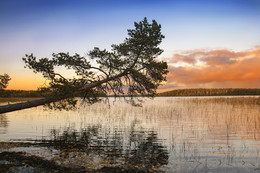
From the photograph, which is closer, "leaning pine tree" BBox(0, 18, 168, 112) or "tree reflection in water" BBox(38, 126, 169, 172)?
"tree reflection in water" BBox(38, 126, 169, 172)

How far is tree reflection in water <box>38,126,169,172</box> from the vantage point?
9750mm

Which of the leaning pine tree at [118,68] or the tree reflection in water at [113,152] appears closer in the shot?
the tree reflection in water at [113,152]

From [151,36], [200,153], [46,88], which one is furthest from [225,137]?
[46,88]

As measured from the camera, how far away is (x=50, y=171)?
342 inches

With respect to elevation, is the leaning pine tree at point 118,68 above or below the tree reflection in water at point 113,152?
above

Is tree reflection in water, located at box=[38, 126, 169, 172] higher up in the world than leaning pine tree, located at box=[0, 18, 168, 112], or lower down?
lower down

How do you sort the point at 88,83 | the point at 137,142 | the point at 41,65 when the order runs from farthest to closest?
the point at 88,83, the point at 41,65, the point at 137,142

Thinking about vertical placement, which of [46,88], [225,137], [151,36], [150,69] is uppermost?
[151,36]

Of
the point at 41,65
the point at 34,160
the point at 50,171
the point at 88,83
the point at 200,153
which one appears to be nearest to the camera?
the point at 50,171

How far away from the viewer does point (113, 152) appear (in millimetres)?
12023

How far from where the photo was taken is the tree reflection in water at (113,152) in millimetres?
9750

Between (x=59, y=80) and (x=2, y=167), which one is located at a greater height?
(x=59, y=80)

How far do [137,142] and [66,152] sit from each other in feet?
17.0

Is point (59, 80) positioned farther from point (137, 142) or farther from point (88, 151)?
point (137, 142)
